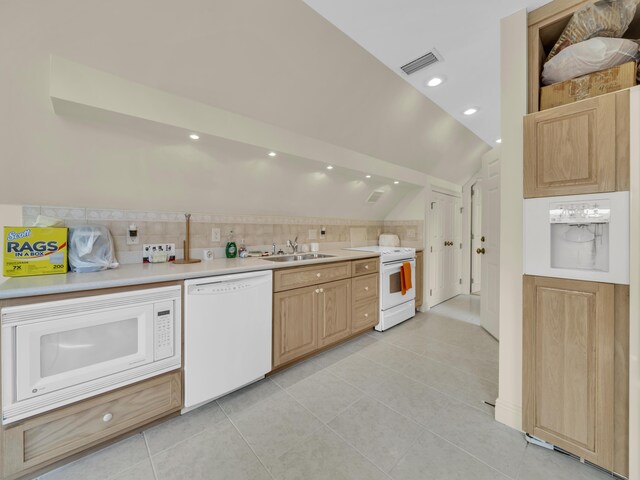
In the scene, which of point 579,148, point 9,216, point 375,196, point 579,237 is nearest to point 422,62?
point 579,148

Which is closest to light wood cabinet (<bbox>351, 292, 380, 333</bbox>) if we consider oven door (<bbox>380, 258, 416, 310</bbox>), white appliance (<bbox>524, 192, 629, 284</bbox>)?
oven door (<bbox>380, 258, 416, 310</bbox>)

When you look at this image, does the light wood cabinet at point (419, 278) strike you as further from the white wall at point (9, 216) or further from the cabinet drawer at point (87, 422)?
the white wall at point (9, 216)

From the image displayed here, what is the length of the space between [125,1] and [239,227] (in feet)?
5.85

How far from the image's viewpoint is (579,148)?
1281mm

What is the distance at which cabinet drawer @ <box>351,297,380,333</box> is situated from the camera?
278 cm

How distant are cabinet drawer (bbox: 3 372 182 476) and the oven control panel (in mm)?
157

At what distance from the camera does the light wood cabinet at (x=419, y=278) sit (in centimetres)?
376

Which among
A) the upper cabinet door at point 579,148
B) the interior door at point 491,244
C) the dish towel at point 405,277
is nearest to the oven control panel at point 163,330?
the upper cabinet door at point 579,148

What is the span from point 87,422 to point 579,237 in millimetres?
2794

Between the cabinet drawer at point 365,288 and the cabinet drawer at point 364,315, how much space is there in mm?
61

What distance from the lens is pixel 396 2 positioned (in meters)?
1.48

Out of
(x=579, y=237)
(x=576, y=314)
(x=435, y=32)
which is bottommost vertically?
(x=576, y=314)

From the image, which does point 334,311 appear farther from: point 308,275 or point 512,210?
point 512,210

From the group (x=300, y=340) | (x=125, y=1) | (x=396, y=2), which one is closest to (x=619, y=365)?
(x=300, y=340)
